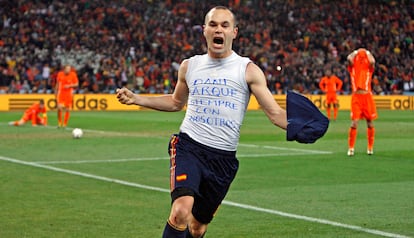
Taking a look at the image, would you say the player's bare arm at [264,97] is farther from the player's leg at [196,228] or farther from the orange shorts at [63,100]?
the orange shorts at [63,100]

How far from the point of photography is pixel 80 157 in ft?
58.9

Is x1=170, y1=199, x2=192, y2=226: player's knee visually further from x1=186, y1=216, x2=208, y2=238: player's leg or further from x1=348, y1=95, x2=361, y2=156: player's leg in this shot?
x1=348, y1=95, x2=361, y2=156: player's leg

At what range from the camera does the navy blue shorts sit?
22.4 feet

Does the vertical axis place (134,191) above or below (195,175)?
below

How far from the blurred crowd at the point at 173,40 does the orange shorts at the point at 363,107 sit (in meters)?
27.0

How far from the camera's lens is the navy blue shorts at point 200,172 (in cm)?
683

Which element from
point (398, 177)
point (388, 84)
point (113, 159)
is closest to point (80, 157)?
point (113, 159)

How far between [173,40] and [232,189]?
36860mm

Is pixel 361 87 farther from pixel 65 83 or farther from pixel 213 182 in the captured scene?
pixel 65 83

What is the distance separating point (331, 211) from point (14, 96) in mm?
34407

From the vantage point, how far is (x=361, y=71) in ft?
59.8

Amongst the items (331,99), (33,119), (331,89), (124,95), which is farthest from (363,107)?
(331,89)

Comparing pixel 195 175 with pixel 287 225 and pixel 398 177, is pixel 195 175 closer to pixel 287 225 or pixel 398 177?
pixel 287 225

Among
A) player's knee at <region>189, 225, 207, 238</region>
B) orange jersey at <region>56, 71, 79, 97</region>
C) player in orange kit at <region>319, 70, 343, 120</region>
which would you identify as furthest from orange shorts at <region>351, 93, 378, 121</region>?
player in orange kit at <region>319, 70, 343, 120</region>
